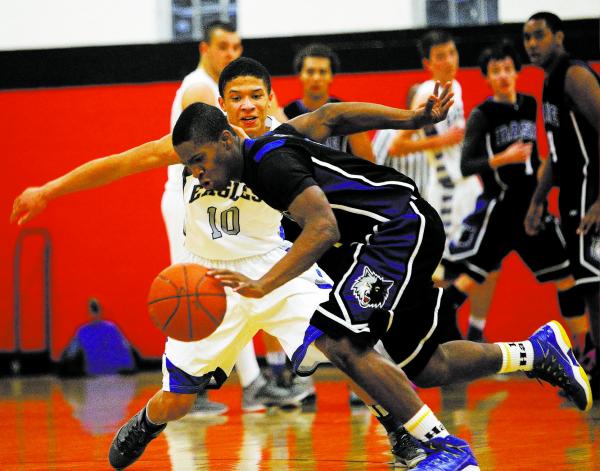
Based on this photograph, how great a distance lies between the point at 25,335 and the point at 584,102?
5.65m

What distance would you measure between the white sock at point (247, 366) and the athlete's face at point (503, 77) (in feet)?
8.49

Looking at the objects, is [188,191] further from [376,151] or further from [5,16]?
[5,16]

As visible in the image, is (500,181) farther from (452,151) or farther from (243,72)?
(243,72)

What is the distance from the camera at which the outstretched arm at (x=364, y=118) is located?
190 inches

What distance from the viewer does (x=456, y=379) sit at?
4.69 meters

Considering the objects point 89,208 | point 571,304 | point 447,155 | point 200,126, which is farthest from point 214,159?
point 89,208

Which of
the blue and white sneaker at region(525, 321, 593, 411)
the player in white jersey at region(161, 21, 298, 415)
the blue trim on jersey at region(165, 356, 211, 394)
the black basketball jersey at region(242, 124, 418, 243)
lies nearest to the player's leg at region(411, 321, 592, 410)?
the blue and white sneaker at region(525, 321, 593, 411)

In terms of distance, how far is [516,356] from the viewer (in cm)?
490

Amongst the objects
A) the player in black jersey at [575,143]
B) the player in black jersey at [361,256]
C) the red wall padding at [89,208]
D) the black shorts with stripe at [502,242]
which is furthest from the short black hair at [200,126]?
the red wall padding at [89,208]

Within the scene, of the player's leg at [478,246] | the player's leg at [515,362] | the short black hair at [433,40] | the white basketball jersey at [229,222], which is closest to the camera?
the player's leg at [515,362]

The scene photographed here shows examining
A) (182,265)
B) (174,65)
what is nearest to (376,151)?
(174,65)

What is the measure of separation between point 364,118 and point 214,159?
90 centimetres

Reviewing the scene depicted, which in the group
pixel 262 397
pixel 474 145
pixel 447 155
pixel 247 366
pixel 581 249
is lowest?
pixel 262 397

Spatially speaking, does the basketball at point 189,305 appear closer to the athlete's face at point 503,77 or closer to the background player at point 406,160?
the athlete's face at point 503,77
